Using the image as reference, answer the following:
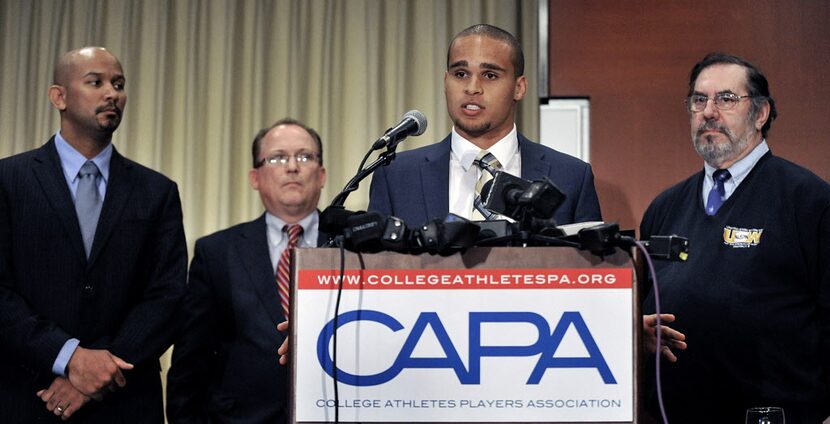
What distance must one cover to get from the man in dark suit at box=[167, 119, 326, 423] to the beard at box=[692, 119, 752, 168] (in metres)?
1.32

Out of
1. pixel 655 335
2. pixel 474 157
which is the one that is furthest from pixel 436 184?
pixel 655 335

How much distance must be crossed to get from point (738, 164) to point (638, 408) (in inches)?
65.4

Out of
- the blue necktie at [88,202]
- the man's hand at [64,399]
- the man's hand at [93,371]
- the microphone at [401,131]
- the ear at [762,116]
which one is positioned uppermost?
the ear at [762,116]

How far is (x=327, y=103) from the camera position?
4.22m

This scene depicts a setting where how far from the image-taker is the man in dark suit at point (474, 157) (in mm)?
2336

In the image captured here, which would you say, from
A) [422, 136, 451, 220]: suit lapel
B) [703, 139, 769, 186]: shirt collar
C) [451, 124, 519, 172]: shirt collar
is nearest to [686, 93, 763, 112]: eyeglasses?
[703, 139, 769, 186]: shirt collar

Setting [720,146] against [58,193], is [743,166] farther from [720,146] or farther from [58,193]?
[58,193]

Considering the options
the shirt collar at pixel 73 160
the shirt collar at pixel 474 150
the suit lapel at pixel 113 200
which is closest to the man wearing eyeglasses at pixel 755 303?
the shirt collar at pixel 474 150

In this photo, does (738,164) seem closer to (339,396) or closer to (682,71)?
(682,71)

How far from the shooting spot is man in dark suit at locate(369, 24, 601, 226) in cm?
234

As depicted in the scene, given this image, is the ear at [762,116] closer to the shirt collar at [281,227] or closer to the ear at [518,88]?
the ear at [518,88]

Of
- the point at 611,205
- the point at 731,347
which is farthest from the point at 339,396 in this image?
the point at 611,205

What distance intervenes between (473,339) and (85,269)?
69.4 inches

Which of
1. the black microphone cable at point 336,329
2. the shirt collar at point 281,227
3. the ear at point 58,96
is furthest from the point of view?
the shirt collar at point 281,227
